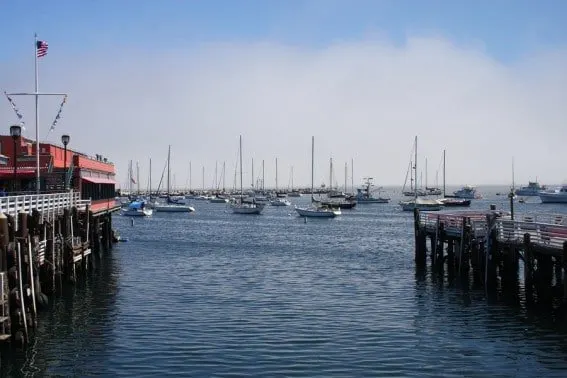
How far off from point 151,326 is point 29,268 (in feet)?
14.9

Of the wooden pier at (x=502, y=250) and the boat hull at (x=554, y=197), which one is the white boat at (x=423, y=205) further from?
the wooden pier at (x=502, y=250)

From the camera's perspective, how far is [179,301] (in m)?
28.4

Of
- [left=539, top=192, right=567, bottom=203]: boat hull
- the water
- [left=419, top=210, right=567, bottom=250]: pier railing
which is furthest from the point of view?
[left=539, top=192, right=567, bottom=203]: boat hull

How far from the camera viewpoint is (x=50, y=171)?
A: 47406 mm

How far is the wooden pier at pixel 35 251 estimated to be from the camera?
64.0ft

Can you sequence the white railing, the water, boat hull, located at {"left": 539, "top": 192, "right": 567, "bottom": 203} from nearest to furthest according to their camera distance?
the water, the white railing, boat hull, located at {"left": 539, "top": 192, "right": 567, "bottom": 203}

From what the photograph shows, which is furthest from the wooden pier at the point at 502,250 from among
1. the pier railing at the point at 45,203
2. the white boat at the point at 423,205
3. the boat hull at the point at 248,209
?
the white boat at the point at 423,205

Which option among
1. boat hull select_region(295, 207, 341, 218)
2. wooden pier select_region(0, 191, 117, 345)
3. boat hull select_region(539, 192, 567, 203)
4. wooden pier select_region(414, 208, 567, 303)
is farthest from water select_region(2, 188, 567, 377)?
boat hull select_region(539, 192, 567, 203)

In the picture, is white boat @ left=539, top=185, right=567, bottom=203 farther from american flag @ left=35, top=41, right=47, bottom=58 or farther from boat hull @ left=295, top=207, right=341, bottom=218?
american flag @ left=35, top=41, right=47, bottom=58

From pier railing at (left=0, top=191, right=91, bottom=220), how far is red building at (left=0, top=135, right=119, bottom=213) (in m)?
4.01

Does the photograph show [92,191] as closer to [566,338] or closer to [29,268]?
[29,268]

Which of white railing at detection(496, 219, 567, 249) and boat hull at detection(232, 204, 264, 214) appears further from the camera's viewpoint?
boat hull at detection(232, 204, 264, 214)

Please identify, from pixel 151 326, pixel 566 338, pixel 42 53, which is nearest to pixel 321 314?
pixel 151 326

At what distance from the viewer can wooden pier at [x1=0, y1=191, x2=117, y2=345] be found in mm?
19516
